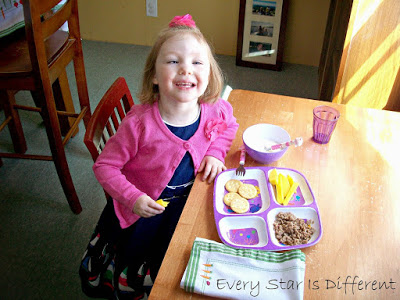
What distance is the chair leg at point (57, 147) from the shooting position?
1.59 metres

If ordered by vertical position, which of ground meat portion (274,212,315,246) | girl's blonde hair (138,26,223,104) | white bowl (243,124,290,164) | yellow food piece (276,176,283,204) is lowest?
ground meat portion (274,212,315,246)

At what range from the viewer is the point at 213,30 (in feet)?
10.3

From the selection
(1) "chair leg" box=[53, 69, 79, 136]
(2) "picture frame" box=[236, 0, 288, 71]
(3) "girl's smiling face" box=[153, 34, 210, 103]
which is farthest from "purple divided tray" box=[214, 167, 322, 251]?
(2) "picture frame" box=[236, 0, 288, 71]

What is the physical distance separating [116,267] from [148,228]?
0.14 metres

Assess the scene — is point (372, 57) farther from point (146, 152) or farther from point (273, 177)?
point (146, 152)

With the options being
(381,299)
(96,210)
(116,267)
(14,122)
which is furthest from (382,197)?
(14,122)

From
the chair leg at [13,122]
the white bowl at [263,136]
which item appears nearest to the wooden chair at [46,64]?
the chair leg at [13,122]

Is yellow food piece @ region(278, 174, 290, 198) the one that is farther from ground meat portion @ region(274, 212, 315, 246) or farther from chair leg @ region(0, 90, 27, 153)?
chair leg @ region(0, 90, 27, 153)

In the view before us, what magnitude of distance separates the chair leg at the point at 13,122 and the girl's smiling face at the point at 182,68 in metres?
1.28

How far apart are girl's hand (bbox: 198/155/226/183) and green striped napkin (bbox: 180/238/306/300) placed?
0.75 ft

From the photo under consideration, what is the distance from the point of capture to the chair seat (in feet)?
5.13

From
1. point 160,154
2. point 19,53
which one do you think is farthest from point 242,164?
point 19,53

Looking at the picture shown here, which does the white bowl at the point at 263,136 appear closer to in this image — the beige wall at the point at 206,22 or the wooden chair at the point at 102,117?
the wooden chair at the point at 102,117

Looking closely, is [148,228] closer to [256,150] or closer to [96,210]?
[256,150]
